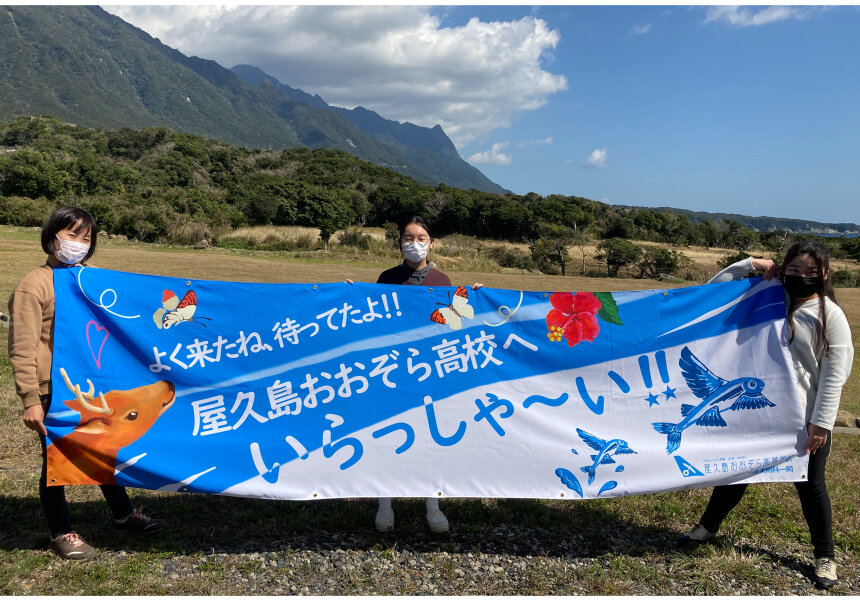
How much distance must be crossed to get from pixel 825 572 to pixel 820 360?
123cm

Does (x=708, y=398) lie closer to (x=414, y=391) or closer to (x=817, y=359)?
(x=817, y=359)

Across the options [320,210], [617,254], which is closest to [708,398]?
[617,254]

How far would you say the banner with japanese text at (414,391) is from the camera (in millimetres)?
3322

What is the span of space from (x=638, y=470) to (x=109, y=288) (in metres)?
3.54

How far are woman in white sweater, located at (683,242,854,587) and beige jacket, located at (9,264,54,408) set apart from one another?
4360 mm

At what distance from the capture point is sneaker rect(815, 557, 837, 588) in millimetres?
3133

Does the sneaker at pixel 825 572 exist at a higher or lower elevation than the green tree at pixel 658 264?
lower

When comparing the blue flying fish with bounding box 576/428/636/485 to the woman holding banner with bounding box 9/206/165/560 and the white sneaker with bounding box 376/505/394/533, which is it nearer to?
the white sneaker with bounding box 376/505/394/533

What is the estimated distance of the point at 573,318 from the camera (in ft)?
11.9

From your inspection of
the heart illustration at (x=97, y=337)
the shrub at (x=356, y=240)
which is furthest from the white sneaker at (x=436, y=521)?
the shrub at (x=356, y=240)

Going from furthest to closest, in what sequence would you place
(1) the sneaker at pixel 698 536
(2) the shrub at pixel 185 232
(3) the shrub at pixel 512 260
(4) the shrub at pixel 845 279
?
1. (2) the shrub at pixel 185 232
2. (3) the shrub at pixel 512 260
3. (4) the shrub at pixel 845 279
4. (1) the sneaker at pixel 698 536

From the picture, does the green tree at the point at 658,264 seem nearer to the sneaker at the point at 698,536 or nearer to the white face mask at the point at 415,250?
the sneaker at the point at 698,536

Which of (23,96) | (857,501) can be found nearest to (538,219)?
(857,501)

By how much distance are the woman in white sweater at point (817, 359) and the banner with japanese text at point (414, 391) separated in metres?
0.11
